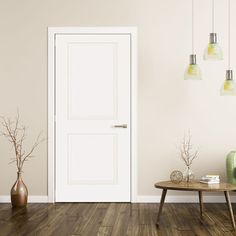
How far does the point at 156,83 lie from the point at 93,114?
0.89 m

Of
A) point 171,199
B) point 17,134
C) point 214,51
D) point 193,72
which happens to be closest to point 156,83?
point 193,72

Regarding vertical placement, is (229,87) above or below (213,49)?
below

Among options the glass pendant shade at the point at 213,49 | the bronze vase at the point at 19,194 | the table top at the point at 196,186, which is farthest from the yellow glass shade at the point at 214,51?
the bronze vase at the point at 19,194

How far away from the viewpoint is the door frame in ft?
21.2

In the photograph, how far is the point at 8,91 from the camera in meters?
6.55

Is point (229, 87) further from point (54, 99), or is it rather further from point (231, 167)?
point (54, 99)

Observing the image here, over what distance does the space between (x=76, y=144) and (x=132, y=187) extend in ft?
2.94

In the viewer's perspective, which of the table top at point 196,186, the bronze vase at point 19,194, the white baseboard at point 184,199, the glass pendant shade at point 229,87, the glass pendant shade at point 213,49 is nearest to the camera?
the table top at point 196,186

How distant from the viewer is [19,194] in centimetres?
611

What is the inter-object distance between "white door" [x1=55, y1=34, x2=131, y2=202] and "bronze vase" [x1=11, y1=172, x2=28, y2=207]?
1.68 feet

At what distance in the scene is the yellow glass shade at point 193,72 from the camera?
19.6ft

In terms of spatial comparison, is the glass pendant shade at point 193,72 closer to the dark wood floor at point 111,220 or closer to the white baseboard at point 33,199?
the dark wood floor at point 111,220

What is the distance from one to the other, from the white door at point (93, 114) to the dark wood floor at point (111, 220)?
0.31 m

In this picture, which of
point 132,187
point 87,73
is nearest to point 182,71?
point 87,73
